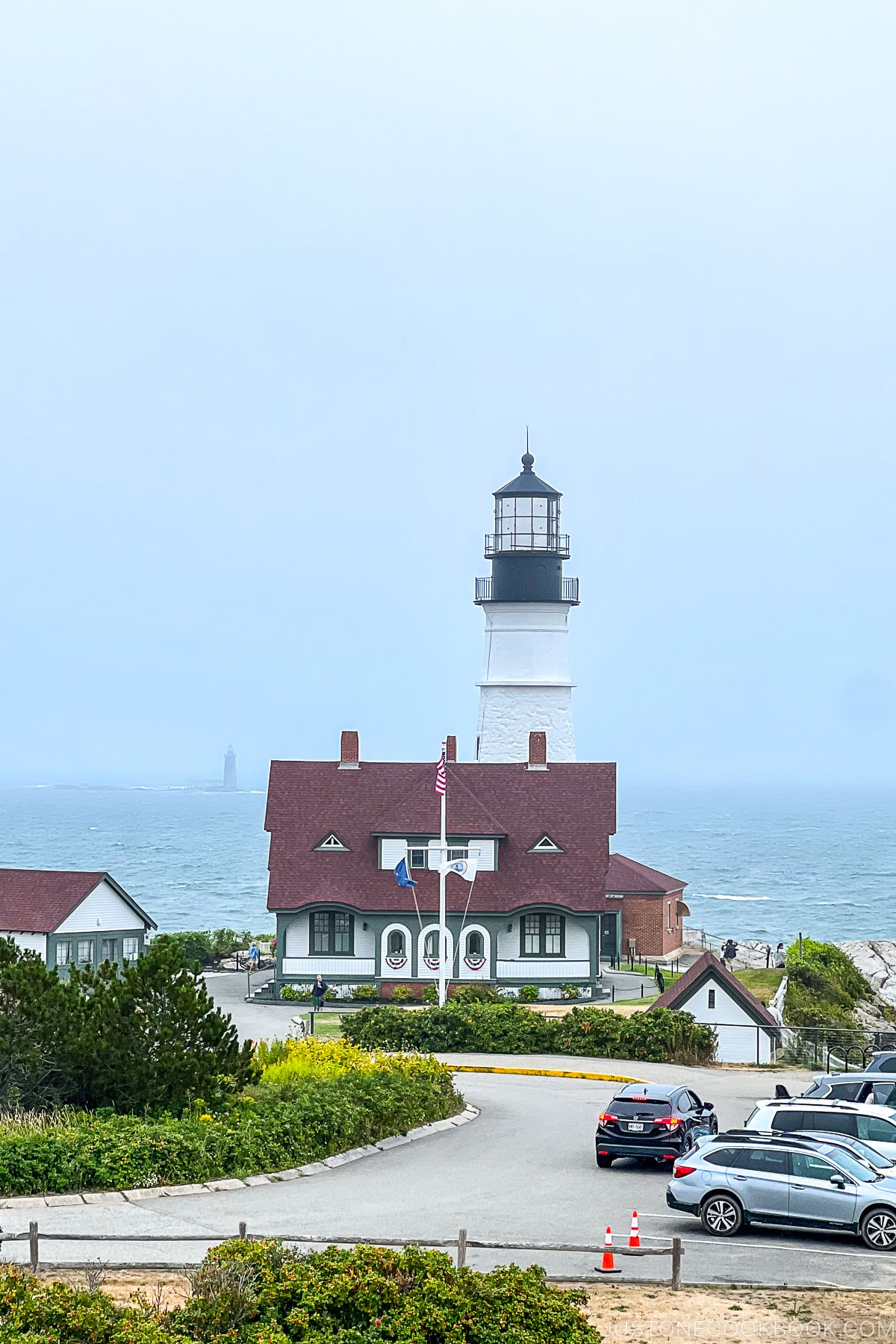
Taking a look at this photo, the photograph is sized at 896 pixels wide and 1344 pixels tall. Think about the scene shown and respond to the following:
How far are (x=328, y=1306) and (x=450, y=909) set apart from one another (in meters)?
34.8

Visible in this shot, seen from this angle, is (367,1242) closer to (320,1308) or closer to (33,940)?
(320,1308)

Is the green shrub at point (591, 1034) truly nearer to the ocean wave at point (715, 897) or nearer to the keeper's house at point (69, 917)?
the keeper's house at point (69, 917)

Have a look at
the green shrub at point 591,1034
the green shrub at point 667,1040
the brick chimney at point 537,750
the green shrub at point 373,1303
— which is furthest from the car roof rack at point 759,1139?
the brick chimney at point 537,750

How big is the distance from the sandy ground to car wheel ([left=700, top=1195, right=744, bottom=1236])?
106 inches

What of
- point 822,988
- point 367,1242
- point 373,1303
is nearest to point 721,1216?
point 367,1242

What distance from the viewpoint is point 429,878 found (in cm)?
5038

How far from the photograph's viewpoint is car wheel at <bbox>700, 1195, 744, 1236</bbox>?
19859 mm

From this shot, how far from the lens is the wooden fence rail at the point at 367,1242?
16.6 meters

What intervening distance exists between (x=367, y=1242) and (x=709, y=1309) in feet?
13.1

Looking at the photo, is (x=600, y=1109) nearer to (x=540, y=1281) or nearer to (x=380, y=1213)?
(x=380, y=1213)

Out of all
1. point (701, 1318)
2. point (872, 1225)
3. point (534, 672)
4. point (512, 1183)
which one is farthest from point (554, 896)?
point (701, 1318)

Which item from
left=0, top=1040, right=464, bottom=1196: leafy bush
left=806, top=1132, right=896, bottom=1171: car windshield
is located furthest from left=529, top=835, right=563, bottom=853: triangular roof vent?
left=806, top=1132, right=896, bottom=1171: car windshield

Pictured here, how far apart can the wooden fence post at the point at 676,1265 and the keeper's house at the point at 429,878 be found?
30.6m

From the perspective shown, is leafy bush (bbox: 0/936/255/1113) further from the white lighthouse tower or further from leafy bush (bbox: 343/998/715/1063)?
the white lighthouse tower
